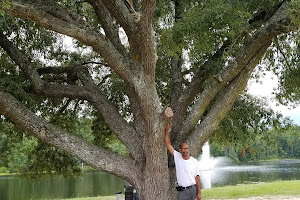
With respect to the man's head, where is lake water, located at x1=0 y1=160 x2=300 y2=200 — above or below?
below

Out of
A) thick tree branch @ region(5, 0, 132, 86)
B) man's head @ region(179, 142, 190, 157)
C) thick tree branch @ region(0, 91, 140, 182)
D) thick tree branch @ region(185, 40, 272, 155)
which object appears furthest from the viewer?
thick tree branch @ region(185, 40, 272, 155)

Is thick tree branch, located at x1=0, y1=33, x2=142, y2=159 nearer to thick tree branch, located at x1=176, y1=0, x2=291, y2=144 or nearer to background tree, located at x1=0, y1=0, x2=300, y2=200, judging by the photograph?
background tree, located at x1=0, y1=0, x2=300, y2=200

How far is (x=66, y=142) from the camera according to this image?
225 inches

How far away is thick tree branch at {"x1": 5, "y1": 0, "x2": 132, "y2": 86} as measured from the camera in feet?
14.5

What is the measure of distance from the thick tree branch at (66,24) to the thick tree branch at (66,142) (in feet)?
4.65

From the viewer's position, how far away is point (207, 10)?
546 centimetres

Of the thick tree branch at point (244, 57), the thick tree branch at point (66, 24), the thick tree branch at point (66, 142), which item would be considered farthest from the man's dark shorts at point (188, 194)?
the thick tree branch at point (66, 24)

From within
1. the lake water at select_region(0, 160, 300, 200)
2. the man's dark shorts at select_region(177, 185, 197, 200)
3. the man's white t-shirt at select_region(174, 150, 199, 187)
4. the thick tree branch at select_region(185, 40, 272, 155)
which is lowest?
the lake water at select_region(0, 160, 300, 200)

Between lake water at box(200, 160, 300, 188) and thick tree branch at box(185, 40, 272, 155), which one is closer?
thick tree branch at box(185, 40, 272, 155)

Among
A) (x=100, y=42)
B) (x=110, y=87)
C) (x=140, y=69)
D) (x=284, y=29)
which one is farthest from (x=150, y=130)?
(x=110, y=87)

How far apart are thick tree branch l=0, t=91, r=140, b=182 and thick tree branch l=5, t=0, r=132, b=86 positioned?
1.42 m

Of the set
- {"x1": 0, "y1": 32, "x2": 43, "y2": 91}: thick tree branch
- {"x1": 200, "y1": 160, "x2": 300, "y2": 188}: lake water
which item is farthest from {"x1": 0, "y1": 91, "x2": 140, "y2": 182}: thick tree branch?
{"x1": 200, "y1": 160, "x2": 300, "y2": 188}: lake water

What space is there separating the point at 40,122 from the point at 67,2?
10.6 ft

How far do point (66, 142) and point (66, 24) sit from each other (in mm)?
2049
